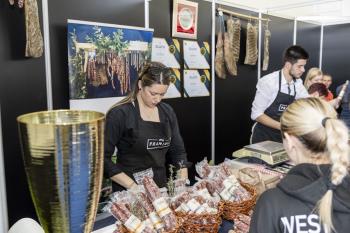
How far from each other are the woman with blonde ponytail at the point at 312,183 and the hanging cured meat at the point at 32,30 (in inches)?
60.3

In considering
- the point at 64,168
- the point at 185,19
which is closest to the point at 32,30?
the point at 185,19

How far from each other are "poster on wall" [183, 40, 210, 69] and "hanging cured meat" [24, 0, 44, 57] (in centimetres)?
146

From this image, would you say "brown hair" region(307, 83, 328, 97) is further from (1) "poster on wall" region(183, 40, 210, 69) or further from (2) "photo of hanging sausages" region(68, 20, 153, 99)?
(2) "photo of hanging sausages" region(68, 20, 153, 99)

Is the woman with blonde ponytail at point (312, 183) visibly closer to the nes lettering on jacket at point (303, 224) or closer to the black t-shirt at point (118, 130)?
the nes lettering on jacket at point (303, 224)

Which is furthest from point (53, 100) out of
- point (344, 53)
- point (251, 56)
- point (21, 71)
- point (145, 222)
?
point (344, 53)

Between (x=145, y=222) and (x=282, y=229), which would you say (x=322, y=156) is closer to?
(x=282, y=229)

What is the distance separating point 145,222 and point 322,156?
0.59 metres

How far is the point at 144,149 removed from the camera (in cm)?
182

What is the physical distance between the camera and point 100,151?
2.06 feet

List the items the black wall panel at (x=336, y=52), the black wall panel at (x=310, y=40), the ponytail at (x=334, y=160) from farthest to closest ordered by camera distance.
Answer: the black wall panel at (x=336, y=52) → the black wall panel at (x=310, y=40) → the ponytail at (x=334, y=160)

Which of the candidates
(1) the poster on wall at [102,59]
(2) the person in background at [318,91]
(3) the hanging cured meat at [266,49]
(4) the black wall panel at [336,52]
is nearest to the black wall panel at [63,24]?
(1) the poster on wall at [102,59]

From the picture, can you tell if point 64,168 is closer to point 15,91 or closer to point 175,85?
point 15,91

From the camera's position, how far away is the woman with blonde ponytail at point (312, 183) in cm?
91

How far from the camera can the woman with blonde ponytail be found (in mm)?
908
